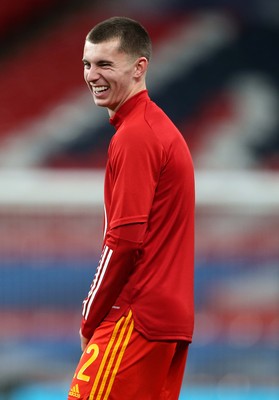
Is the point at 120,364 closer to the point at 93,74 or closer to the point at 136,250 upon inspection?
the point at 136,250

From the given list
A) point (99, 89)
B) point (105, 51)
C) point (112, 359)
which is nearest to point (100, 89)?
point (99, 89)

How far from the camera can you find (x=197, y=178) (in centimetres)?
675

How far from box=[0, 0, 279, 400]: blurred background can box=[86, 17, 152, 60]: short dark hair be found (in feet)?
11.3

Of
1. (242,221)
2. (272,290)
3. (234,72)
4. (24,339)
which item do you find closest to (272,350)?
(272,290)

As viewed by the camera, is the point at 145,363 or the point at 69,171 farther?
the point at 69,171

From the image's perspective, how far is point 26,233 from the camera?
630 centimetres

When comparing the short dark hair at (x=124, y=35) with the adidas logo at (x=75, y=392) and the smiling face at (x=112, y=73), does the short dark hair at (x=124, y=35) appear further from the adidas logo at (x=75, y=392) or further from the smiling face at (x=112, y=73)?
the adidas logo at (x=75, y=392)

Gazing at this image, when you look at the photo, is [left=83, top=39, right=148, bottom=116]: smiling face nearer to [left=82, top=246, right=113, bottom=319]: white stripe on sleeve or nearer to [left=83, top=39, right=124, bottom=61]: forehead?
[left=83, top=39, right=124, bottom=61]: forehead

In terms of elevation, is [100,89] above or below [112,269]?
above

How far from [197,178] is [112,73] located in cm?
389

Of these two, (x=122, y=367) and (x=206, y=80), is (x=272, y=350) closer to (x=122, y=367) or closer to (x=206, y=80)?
(x=206, y=80)

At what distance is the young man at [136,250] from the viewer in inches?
110

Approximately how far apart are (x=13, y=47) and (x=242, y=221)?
1866mm

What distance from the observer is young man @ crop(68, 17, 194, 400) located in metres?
2.79
